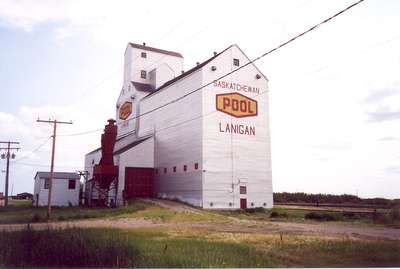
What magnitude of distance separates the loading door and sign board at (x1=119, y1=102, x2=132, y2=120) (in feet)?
40.9

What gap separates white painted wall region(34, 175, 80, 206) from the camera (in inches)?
1826

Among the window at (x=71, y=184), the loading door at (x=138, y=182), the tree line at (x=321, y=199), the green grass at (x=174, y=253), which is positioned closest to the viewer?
the green grass at (x=174, y=253)

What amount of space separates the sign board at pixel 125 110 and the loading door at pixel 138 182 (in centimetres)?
1247

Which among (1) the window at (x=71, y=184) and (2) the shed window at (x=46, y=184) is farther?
(1) the window at (x=71, y=184)

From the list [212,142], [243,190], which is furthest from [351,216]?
[212,142]

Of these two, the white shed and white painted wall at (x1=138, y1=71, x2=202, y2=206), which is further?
white painted wall at (x1=138, y1=71, x2=202, y2=206)

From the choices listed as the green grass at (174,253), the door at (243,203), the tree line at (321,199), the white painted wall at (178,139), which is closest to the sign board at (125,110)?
the white painted wall at (178,139)

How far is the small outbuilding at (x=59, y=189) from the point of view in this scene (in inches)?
1828

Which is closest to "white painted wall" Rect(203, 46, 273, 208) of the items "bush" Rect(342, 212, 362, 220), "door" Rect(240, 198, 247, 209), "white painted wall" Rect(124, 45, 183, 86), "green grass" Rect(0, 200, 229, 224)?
"door" Rect(240, 198, 247, 209)

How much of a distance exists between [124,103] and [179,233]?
3741cm

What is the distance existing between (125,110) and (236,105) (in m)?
20.7

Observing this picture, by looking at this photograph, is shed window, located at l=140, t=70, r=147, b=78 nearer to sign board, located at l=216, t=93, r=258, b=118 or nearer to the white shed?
the white shed

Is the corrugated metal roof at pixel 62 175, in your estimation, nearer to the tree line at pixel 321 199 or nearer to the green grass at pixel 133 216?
the green grass at pixel 133 216

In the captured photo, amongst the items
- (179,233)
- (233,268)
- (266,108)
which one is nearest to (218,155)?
(266,108)
